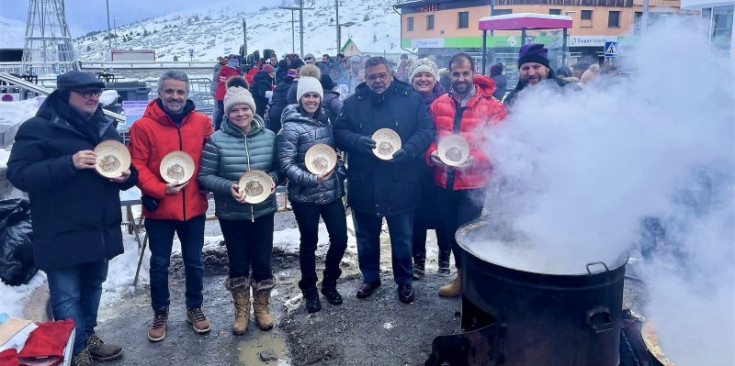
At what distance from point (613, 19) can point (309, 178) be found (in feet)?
131

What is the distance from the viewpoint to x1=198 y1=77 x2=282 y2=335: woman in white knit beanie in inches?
169

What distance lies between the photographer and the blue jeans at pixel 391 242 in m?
5.05

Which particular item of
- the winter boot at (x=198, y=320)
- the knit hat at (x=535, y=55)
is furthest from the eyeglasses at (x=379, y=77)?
the winter boot at (x=198, y=320)

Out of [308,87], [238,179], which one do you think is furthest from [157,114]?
[308,87]

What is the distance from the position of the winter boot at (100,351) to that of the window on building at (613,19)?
133ft

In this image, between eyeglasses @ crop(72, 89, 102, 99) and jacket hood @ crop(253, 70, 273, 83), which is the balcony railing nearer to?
jacket hood @ crop(253, 70, 273, 83)

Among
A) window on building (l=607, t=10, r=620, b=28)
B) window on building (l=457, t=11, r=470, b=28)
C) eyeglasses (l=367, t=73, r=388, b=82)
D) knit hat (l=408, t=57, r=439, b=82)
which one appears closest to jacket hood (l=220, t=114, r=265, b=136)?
eyeglasses (l=367, t=73, r=388, b=82)

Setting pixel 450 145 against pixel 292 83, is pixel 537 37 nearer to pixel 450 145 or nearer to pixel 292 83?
pixel 292 83

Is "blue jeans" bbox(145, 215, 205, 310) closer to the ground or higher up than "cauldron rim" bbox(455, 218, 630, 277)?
closer to the ground

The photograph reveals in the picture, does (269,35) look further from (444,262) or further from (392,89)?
(392,89)

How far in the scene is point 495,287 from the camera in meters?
3.31

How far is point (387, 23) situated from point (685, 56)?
257ft

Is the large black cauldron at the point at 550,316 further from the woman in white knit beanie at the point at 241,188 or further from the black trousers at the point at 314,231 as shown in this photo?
the woman in white knit beanie at the point at 241,188

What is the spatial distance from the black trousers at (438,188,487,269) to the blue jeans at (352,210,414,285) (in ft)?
1.08
